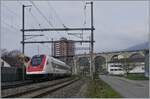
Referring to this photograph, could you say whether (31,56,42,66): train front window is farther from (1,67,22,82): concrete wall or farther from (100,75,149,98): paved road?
(100,75,149,98): paved road

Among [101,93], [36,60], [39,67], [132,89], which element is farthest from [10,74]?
[101,93]

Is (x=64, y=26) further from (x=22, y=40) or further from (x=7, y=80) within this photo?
(x=7, y=80)

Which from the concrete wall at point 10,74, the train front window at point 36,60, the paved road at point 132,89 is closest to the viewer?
the paved road at point 132,89

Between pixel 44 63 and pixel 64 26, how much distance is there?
4.85 m

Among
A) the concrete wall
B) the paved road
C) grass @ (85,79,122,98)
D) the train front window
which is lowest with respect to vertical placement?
the paved road

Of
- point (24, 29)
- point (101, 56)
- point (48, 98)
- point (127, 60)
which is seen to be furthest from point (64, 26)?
point (101, 56)

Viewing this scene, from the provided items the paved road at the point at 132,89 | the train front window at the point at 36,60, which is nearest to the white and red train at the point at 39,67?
the train front window at the point at 36,60

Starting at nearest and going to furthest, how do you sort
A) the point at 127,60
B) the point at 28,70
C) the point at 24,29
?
the point at 28,70
the point at 24,29
the point at 127,60

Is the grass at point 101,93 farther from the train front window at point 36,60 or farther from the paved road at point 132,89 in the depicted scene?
the train front window at point 36,60

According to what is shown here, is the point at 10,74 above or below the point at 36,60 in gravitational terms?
below

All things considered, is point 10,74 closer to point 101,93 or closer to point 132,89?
point 132,89

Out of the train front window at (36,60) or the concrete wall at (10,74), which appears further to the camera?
the concrete wall at (10,74)

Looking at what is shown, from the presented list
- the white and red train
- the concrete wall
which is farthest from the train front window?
the concrete wall

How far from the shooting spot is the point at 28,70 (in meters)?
39.3
